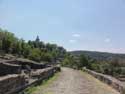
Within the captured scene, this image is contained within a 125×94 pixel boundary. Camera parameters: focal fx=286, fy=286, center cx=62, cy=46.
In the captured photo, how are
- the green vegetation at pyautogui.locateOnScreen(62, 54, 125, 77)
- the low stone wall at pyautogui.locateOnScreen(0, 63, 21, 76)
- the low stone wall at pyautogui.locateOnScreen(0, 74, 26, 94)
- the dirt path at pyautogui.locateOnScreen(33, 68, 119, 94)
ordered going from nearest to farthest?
the low stone wall at pyautogui.locateOnScreen(0, 74, 26, 94) < the dirt path at pyautogui.locateOnScreen(33, 68, 119, 94) < the low stone wall at pyautogui.locateOnScreen(0, 63, 21, 76) < the green vegetation at pyautogui.locateOnScreen(62, 54, 125, 77)

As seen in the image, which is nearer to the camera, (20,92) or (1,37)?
(20,92)

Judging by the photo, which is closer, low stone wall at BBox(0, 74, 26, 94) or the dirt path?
low stone wall at BBox(0, 74, 26, 94)

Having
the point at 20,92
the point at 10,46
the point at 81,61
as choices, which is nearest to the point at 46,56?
the point at 81,61

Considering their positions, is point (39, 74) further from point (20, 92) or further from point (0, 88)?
point (0, 88)

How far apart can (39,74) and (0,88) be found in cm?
1017

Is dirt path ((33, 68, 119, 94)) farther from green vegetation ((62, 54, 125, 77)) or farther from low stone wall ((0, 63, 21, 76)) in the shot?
green vegetation ((62, 54, 125, 77))

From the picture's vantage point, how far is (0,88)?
9672mm

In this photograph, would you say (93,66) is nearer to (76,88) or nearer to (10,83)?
(76,88)

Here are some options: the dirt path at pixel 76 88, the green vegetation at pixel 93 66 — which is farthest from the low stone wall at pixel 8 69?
the green vegetation at pixel 93 66

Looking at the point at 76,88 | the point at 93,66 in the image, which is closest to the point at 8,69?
the point at 76,88

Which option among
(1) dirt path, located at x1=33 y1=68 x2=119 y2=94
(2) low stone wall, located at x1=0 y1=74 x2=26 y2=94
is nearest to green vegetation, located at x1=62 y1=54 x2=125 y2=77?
(1) dirt path, located at x1=33 y1=68 x2=119 y2=94

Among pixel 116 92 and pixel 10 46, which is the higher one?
pixel 10 46

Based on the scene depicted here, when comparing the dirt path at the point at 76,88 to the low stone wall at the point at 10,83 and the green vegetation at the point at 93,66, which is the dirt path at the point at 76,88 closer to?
the low stone wall at the point at 10,83

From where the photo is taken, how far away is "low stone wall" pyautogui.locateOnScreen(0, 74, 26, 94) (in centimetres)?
1005
